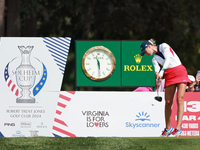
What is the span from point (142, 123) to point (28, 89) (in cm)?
218

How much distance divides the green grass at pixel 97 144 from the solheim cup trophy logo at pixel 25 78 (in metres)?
1.69

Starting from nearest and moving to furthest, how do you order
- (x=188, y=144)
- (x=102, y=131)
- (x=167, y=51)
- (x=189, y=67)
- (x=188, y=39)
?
(x=188, y=144) → (x=167, y=51) → (x=102, y=131) → (x=189, y=67) → (x=188, y=39)

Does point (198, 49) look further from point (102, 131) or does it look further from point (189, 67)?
point (102, 131)

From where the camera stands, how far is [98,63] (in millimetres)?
12156

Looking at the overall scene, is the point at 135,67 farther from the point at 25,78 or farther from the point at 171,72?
the point at 25,78

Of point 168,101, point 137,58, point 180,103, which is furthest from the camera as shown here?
point 137,58

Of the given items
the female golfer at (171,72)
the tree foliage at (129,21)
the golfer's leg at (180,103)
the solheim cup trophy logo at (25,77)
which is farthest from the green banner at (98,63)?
the tree foliage at (129,21)

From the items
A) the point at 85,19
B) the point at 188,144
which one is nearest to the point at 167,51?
the point at 188,144

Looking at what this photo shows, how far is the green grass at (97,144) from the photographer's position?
859 cm

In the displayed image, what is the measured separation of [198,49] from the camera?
2886 cm

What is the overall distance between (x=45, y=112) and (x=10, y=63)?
1.11 metres

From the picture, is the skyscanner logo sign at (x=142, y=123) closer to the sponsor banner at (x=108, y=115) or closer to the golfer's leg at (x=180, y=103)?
the sponsor banner at (x=108, y=115)

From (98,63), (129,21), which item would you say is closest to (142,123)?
(98,63)

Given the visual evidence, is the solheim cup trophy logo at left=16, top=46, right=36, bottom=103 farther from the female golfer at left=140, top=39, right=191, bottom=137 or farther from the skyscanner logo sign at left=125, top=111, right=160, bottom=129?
the female golfer at left=140, top=39, right=191, bottom=137
